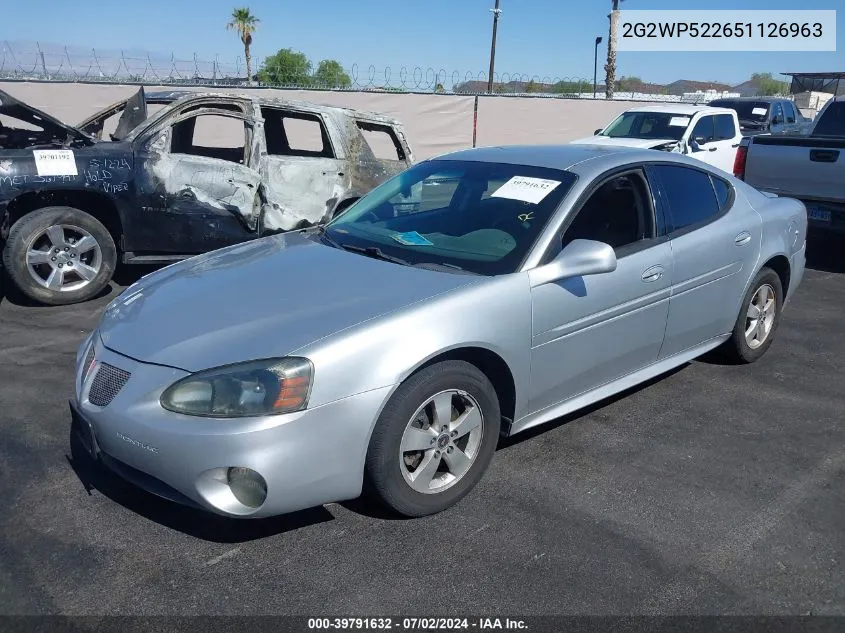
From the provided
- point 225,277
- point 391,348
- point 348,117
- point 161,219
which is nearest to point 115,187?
point 161,219

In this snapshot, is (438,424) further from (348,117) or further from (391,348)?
(348,117)

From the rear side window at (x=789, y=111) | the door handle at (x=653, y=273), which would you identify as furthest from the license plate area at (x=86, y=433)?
the rear side window at (x=789, y=111)

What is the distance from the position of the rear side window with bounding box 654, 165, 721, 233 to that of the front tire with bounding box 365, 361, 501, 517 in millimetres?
1709

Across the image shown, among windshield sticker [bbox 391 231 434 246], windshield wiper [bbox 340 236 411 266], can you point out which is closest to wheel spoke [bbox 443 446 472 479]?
windshield wiper [bbox 340 236 411 266]

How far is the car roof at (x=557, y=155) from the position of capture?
425 centimetres

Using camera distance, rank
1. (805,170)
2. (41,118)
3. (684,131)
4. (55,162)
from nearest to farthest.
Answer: (55,162)
(41,118)
(805,170)
(684,131)

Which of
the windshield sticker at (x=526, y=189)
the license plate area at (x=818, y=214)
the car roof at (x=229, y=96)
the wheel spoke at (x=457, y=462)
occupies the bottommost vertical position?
the wheel spoke at (x=457, y=462)

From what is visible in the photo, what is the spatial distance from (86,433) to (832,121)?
1041cm

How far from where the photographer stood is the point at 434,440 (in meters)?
3.30

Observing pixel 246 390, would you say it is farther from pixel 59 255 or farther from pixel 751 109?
pixel 751 109

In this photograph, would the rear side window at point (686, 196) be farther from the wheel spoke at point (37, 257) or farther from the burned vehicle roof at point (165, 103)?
the wheel spoke at point (37, 257)

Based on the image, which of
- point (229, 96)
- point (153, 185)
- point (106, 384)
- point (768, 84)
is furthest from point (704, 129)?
point (768, 84)

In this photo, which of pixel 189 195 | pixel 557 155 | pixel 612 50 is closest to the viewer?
pixel 557 155

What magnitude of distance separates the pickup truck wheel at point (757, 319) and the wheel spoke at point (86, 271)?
511cm
